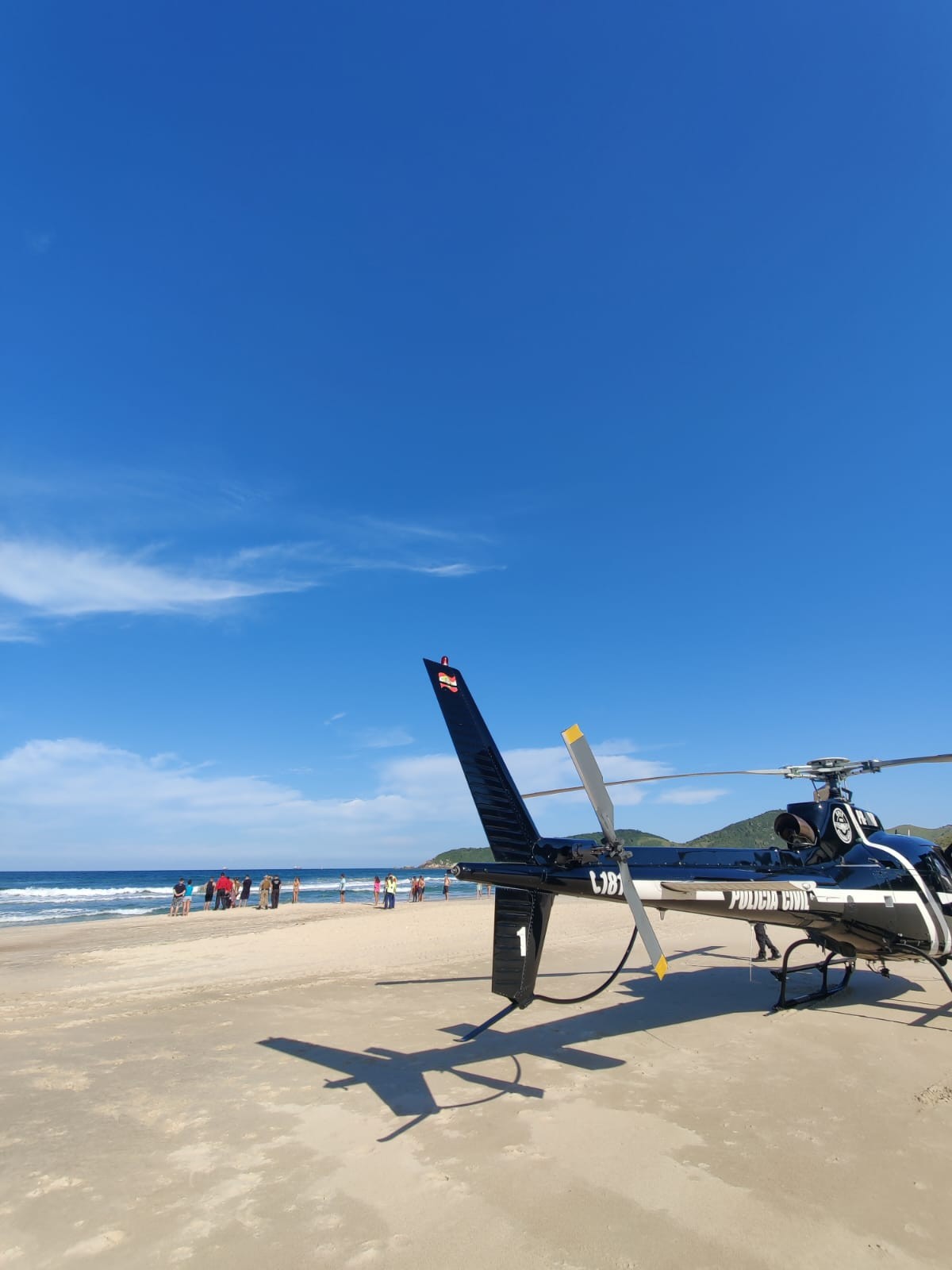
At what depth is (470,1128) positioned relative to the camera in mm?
7422

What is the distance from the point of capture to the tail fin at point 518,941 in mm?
9016

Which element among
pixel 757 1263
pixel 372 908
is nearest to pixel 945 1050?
pixel 757 1263

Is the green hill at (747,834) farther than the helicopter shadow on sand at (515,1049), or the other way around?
the green hill at (747,834)

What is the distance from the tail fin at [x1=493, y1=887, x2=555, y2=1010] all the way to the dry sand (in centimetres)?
123

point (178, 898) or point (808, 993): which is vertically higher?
point (178, 898)

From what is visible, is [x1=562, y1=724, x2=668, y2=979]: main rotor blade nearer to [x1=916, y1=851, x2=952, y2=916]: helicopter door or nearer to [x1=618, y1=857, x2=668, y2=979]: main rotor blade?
[x1=618, y1=857, x2=668, y2=979]: main rotor blade

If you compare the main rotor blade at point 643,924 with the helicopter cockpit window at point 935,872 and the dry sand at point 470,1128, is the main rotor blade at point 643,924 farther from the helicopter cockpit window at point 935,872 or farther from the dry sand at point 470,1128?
the helicopter cockpit window at point 935,872

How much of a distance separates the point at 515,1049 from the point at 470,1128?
3183 mm

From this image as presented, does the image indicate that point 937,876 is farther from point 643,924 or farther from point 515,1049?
point 515,1049

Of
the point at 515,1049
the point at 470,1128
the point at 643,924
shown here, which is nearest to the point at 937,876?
the point at 643,924

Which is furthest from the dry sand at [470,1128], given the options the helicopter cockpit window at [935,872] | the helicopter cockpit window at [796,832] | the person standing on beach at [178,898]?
the person standing on beach at [178,898]

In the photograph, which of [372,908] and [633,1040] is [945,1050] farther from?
[372,908]

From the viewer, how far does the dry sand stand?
212 inches

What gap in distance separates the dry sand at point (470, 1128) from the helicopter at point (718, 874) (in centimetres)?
124
